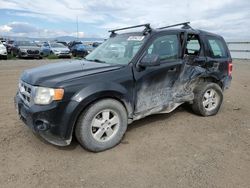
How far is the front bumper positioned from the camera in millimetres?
3398

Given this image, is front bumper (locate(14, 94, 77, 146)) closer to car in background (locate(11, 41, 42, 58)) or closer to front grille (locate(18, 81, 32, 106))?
front grille (locate(18, 81, 32, 106))

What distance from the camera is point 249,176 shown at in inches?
126

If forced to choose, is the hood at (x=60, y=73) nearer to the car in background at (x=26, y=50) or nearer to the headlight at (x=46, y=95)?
the headlight at (x=46, y=95)

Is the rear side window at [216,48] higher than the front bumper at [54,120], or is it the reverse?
the rear side window at [216,48]

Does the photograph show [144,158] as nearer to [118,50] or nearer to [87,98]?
[87,98]

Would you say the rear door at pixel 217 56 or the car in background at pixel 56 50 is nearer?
the rear door at pixel 217 56

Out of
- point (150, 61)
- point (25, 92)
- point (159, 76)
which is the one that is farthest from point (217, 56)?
point (25, 92)

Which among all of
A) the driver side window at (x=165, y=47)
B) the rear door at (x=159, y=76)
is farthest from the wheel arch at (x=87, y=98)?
the driver side window at (x=165, y=47)

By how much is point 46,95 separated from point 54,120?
1.15 ft

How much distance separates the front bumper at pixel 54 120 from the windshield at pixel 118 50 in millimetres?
1325

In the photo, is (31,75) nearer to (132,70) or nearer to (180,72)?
(132,70)

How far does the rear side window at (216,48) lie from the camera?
5.37 meters

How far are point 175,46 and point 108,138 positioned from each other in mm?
2150

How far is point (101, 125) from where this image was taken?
3795 millimetres
